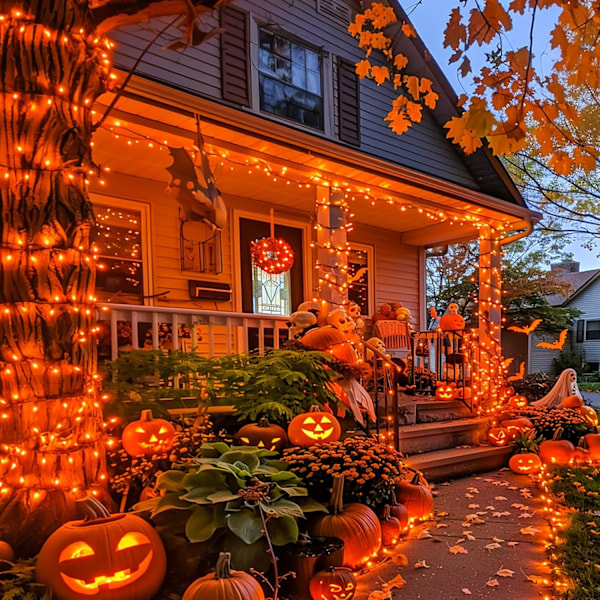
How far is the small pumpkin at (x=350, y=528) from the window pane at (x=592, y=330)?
24.7m

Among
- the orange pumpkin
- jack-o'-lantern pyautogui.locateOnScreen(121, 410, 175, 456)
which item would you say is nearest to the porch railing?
jack-o'-lantern pyautogui.locateOnScreen(121, 410, 175, 456)

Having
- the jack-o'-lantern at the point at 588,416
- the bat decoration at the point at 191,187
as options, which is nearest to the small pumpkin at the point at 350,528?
the bat decoration at the point at 191,187

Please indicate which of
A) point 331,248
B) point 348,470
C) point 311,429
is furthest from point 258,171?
A: point 348,470

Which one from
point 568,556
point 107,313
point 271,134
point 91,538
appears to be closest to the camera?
point 91,538

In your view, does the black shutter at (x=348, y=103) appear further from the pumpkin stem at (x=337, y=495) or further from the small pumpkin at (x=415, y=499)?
the pumpkin stem at (x=337, y=495)

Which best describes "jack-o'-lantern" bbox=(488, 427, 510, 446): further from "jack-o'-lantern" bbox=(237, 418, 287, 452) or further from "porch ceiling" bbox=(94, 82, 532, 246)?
"jack-o'-lantern" bbox=(237, 418, 287, 452)

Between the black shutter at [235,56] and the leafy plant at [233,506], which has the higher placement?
the black shutter at [235,56]

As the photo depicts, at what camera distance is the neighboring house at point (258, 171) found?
15.1 ft

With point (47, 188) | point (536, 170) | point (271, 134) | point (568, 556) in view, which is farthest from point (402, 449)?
point (536, 170)

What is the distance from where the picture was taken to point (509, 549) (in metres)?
3.20

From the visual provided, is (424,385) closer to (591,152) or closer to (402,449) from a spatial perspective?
(402,449)

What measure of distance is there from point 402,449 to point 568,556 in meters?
2.14

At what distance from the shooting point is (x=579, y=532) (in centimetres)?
327

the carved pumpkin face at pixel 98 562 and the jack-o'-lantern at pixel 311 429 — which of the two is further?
the jack-o'-lantern at pixel 311 429
